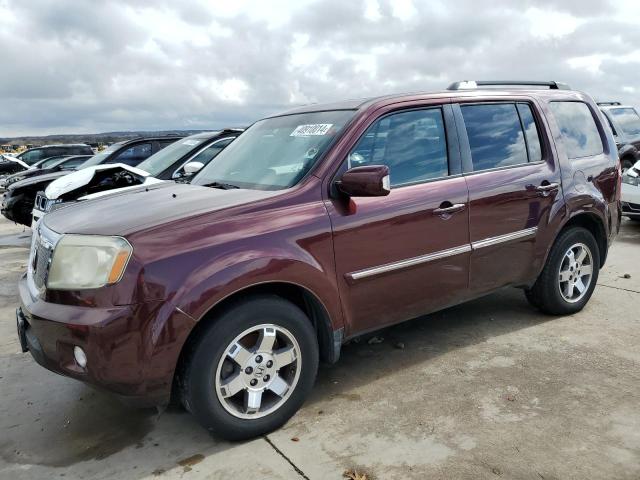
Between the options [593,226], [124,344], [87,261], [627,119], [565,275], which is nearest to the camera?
[124,344]

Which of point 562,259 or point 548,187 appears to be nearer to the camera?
point 548,187

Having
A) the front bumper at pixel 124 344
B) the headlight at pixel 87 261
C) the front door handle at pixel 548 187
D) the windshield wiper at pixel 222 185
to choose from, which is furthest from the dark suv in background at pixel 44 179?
the front door handle at pixel 548 187

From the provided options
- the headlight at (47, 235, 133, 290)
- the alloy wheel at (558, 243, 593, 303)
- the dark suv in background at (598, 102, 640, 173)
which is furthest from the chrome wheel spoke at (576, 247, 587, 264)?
the dark suv in background at (598, 102, 640, 173)

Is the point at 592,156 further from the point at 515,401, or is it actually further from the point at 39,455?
the point at 39,455

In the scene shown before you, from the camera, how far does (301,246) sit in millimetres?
3066

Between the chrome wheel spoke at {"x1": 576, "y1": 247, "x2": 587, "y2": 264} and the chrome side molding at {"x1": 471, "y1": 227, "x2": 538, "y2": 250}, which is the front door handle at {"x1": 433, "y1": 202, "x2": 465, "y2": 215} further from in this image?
the chrome wheel spoke at {"x1": 576, "y1": 247, "x2": 587, "y2": 264}

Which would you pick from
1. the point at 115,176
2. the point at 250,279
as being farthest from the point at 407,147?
the point at 115,176

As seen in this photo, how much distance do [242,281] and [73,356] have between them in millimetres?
891

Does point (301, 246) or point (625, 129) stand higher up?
point (625, 129)

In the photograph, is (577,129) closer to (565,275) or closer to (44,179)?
(565,275)

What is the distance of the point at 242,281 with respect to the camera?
2.83m

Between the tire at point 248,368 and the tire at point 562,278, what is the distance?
230 centimetres

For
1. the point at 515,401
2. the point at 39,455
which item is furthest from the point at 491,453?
the point at 39,455

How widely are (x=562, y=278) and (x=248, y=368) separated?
9.57ft
